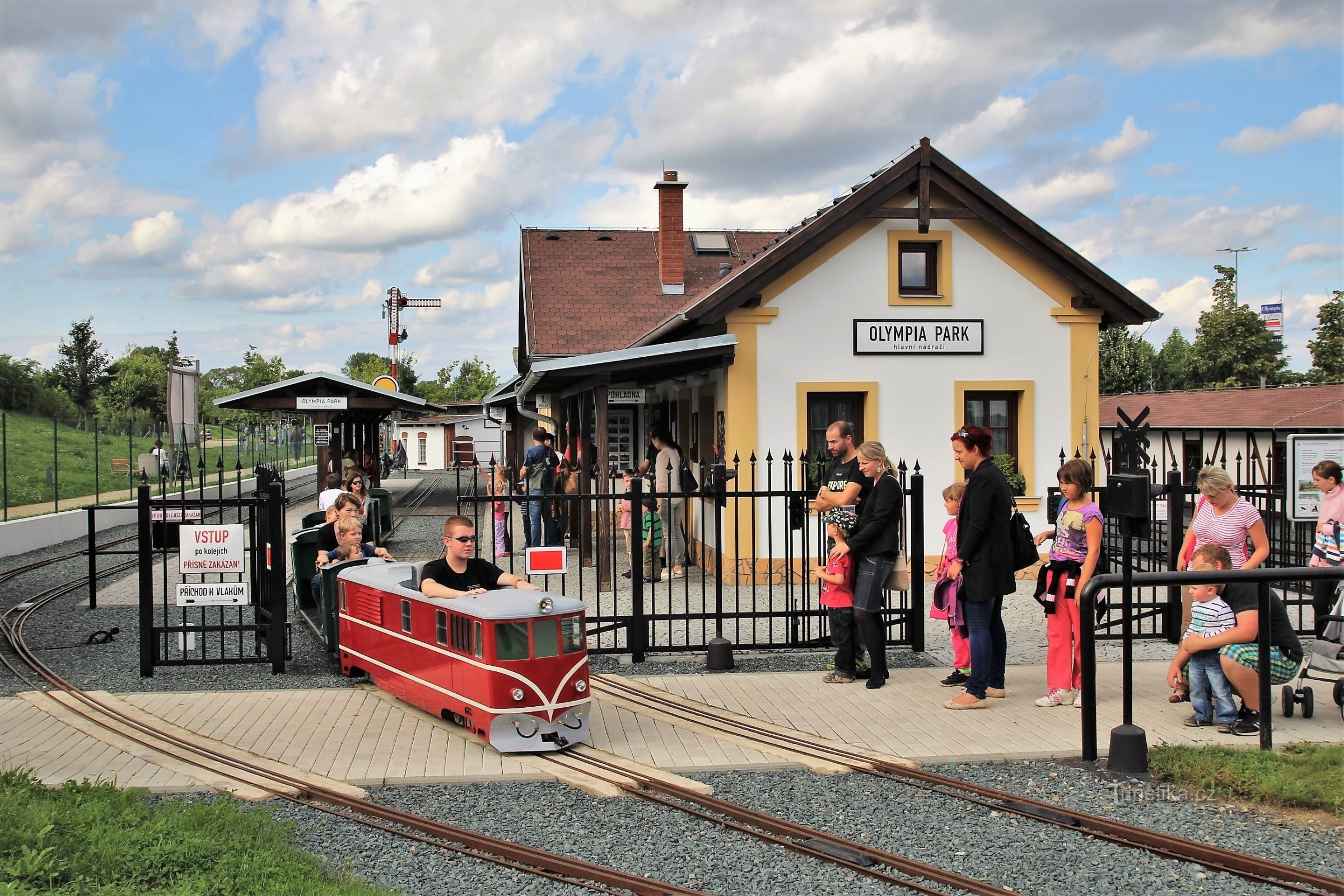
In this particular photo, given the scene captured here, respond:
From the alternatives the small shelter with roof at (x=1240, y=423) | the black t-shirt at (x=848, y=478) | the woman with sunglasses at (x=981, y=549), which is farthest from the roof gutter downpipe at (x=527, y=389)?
the small shelter with roof at (x=1240, y=423)

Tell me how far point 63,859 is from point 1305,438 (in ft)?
32.7

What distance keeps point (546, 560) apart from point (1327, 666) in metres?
5.36

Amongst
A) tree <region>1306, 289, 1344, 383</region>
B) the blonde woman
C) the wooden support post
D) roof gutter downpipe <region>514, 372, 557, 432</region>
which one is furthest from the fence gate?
tree <region>1306, 289, 1344, 383</region>

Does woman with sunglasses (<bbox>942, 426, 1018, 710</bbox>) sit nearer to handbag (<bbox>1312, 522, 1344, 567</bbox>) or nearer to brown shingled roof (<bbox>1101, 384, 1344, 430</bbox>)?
handbag (<bbox>1312, 522, 1344, 567</bbox>)

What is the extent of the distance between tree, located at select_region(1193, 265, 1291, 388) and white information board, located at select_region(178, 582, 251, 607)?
37.0 m

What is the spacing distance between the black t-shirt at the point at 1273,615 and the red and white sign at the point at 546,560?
177 inches

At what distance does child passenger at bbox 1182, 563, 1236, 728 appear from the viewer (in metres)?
7.03

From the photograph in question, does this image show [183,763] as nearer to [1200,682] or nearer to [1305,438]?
[1200,682]

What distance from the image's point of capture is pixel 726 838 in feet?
17.6

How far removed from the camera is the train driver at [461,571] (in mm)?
7312

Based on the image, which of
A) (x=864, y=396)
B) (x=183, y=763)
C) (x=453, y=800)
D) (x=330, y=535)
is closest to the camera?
(x=453, y=800)

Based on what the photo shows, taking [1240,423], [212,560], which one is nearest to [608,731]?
[212,560]

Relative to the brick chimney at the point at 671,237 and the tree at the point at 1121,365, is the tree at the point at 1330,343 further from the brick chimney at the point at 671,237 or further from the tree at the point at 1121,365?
the brick chimney at the point at 671,237

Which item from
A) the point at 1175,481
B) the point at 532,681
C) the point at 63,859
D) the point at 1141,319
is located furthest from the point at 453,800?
the point at 1141,319
